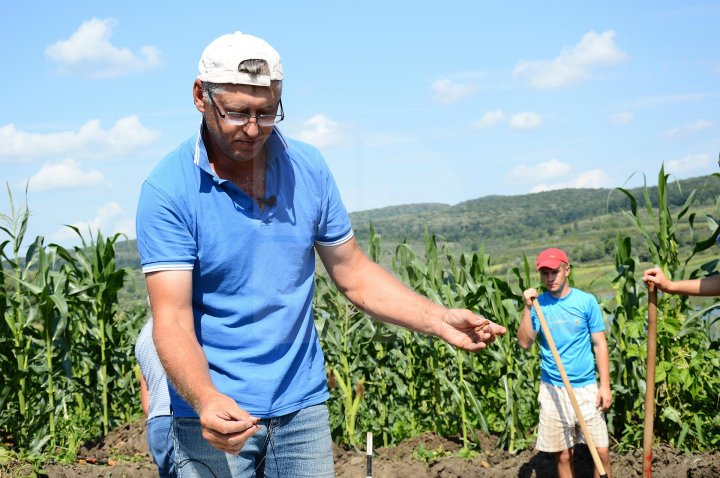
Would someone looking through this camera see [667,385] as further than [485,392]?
No

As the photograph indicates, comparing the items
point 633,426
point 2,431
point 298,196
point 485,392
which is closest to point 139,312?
point 2,431

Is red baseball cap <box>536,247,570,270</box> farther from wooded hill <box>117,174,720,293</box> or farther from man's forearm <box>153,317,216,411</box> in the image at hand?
wooded hill <box>117,174,720,293</box>

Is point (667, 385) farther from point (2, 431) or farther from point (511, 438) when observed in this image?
point (2, 431)

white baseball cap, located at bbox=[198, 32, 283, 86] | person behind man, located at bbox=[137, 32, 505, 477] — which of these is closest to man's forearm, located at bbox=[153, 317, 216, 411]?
person behind man, located at bbox=[137, 32, 505, 477]

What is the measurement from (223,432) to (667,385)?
445 centimetres

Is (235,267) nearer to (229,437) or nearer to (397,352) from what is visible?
(229,437)

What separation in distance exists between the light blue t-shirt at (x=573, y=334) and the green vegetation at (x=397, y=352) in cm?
57

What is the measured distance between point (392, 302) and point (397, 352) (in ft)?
13.6

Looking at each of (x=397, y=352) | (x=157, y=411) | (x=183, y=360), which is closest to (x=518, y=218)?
(x=397, y=352)

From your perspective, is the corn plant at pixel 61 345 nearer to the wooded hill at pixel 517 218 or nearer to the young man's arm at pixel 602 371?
the young man's arm at pixel 602 371

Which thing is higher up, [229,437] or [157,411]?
[229,437]

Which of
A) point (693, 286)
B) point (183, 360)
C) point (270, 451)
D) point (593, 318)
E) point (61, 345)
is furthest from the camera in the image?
point (61, 345)

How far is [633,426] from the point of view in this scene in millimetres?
6043

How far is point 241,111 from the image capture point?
239 cm
